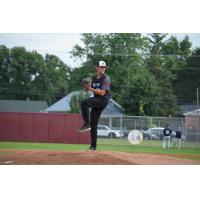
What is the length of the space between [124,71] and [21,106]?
2.56 metres

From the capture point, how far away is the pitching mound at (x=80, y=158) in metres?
12.1

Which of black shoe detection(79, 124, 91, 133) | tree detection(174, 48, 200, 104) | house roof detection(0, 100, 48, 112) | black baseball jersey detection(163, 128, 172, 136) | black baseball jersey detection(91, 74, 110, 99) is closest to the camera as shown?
black baseball jersey detection(91, 74, 110, 99)

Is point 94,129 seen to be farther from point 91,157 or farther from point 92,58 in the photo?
point 92,58

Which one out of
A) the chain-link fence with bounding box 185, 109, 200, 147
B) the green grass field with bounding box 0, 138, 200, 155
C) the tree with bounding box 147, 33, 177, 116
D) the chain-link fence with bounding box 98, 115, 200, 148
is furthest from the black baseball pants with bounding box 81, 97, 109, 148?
the chain-link fence with bounding box 185, 109, 200, 147

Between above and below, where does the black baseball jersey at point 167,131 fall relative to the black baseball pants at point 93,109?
below

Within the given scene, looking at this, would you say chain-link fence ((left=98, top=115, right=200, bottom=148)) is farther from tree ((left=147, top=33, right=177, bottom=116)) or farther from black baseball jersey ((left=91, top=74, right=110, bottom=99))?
black baseball jersey ((left=91, top=74, right=110, bottom=99))

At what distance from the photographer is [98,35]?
1293 centimetres

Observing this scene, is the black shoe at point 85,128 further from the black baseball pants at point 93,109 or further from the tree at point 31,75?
the tree at point 31,75

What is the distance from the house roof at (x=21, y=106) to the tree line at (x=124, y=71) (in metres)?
0.16

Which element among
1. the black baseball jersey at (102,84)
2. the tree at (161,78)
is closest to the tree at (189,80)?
the tree at (161,78)

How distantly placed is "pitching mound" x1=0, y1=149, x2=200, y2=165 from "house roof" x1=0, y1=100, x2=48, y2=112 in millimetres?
1071

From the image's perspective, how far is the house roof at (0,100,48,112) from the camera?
43.6ft

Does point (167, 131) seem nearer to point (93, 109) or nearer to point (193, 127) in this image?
point (193, 127)

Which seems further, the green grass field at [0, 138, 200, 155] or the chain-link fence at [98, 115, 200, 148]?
the chain-link fence at [98, 115, 200, 148]
